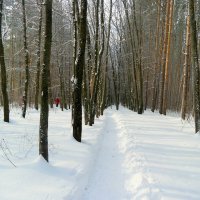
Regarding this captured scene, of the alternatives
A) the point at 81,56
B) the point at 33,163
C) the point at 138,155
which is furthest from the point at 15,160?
the point at 81,56

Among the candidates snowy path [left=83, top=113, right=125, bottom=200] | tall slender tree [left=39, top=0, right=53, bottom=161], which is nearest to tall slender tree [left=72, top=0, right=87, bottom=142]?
Answer: snowy path [left=83, top=113, right=125, bottom=200]

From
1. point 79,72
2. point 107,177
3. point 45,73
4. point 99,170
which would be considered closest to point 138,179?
point 107,177

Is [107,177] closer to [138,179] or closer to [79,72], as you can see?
[138,179]

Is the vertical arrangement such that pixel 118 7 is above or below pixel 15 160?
above

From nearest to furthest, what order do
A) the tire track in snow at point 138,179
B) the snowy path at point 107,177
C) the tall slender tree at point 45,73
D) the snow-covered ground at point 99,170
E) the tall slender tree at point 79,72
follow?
the snow-covered ground at point 99,170 < the tire track in snow at point 138,179 < the snowy path at point 107,177 < the tall slender tree at point 45,73 < the tall slender tree at point 79,72

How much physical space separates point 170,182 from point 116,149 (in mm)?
4789

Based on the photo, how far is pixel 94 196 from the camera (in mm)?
6375

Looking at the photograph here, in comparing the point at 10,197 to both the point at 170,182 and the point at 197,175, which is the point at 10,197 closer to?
the point at 170,182

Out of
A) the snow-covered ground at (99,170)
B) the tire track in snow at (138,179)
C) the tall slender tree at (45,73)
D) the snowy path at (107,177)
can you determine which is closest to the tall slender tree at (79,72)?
the snow-covered ground at (99,170)

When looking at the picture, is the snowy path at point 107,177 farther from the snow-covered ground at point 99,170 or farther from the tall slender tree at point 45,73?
the tall slender tree at point 45,73

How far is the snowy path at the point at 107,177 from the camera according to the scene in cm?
648

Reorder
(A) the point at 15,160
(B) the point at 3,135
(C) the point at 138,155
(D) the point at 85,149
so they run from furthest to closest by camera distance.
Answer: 1. (B) the point at 3,135
2. (D) the point at 85,149
3. (C) the point at 138,155
4. (A) the point at 15,160

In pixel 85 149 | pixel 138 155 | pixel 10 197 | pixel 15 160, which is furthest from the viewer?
pixel 85 149

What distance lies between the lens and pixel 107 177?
767 centimetres
